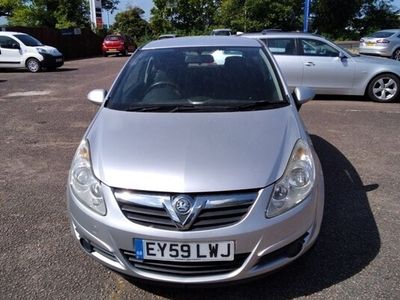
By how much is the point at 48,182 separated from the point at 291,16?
3874cm

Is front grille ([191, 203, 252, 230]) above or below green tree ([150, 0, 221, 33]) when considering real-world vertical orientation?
below

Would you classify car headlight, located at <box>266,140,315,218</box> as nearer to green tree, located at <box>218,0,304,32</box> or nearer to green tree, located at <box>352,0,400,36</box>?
green tree, located at <box>218,0,304,32</box>

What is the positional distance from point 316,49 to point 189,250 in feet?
26.7

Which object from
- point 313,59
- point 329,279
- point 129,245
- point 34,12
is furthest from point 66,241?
point 34,12

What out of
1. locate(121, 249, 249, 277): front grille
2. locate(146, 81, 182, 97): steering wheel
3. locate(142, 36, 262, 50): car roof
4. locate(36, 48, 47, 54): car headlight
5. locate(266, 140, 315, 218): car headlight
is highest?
locate(142, 36, 262, 50): car roof

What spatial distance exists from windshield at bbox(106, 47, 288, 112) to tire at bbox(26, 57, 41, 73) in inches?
603

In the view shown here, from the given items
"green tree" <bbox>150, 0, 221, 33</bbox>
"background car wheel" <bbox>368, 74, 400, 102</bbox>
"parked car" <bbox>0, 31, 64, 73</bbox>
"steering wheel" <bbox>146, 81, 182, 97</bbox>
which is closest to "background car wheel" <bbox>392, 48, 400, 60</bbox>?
"background car wheel" <bbox>368, 74, 400, 102</bbox>

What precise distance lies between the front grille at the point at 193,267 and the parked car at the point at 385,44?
705 inches

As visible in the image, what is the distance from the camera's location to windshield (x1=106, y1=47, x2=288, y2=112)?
3592 mm

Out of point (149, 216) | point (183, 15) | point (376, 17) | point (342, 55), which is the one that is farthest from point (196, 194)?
point (376, 17)

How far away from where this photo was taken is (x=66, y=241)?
354cm

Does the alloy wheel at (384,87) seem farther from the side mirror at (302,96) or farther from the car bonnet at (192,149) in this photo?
the car bonnet at (192,149)

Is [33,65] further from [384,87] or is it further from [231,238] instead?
[231,238]

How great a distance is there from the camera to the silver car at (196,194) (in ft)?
8.13
